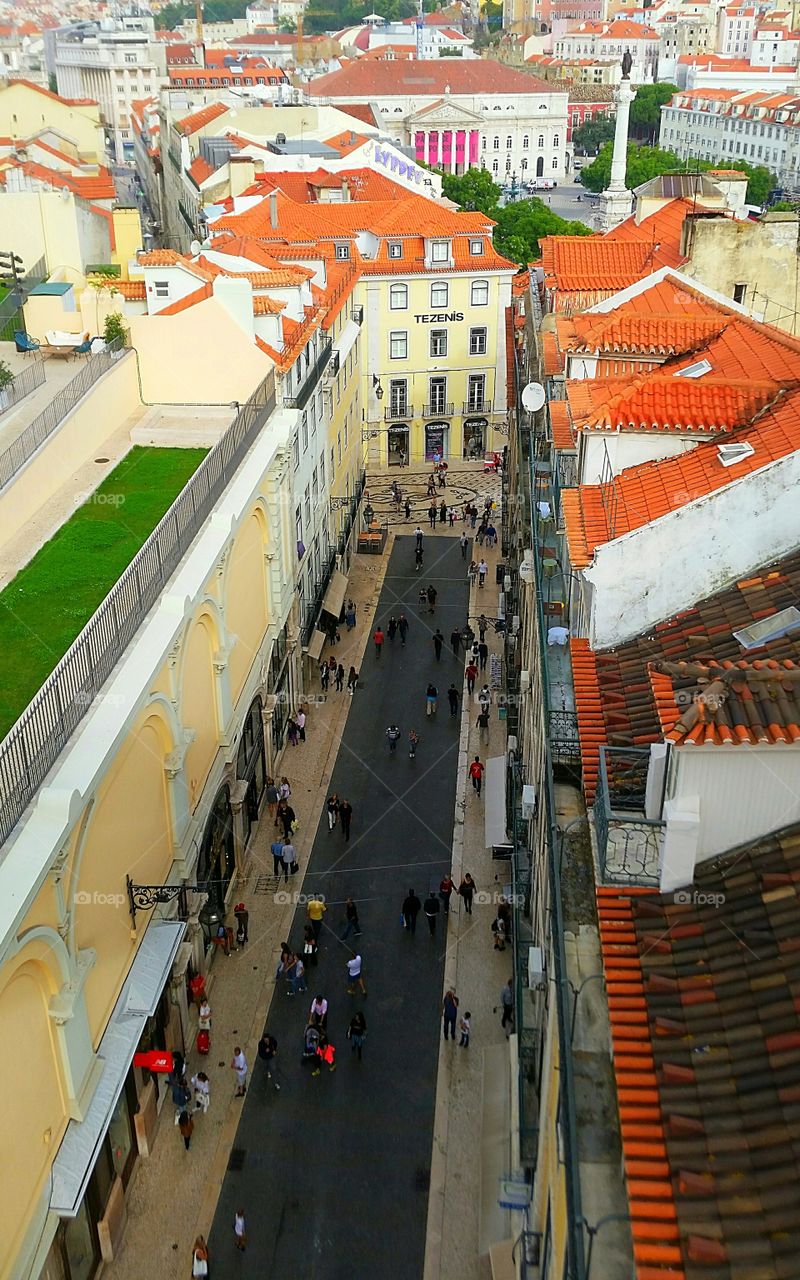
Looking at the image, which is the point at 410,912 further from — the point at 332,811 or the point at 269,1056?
the point at 269,1056

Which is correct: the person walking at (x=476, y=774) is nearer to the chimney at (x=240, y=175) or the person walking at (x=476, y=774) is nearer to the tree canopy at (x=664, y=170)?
the chimney at (x=240, y=175)

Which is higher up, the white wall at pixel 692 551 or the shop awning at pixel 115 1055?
the white wall at pixel 692 551

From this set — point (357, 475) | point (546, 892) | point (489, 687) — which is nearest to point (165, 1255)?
point (546, 892)

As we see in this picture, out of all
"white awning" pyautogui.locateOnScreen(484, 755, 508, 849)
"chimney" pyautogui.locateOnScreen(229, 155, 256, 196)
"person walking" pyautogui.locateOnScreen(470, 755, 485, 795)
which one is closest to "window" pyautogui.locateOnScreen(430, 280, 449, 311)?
"chimney" pyautogui.locateOnScreen(229, 155, 256, 196)

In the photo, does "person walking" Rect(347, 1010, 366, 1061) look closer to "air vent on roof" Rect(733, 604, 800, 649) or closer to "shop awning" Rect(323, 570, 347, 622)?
"air vent on roof" Rect(733, 604, 800, 649)

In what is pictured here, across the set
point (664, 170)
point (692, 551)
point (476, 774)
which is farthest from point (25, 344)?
point (664, 170)

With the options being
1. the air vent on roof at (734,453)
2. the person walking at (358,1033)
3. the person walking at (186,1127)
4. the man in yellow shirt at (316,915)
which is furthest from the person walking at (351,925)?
the air vent on roof at (734,453)

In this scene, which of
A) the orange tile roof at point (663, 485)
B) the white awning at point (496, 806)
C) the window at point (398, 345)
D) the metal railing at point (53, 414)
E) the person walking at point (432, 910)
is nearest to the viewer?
the orange tile roof at point (663, 485)
